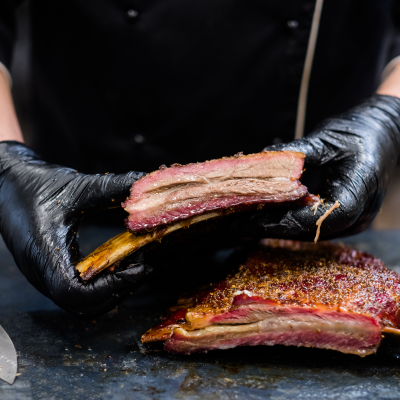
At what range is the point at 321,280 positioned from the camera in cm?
205

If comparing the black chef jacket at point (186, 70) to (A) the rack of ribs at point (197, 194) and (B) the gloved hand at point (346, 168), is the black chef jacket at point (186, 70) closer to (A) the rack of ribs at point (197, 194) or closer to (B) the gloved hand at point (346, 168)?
(B) the gloved hand at point (346, 168)

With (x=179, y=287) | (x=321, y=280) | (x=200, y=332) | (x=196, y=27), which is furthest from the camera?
(x=196, y=27)

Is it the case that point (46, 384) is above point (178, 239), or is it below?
below

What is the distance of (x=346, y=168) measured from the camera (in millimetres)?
2287

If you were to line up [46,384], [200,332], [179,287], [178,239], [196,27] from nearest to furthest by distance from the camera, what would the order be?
[46,384]
[200,332]
[178,239]
[179,287]
[196,27]

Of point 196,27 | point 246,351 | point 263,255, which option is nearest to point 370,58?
point 196,27

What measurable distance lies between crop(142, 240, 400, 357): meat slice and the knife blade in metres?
0.61

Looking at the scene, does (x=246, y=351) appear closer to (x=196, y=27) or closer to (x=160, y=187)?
(x=160, y=187)

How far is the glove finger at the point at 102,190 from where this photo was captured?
6.45 feet

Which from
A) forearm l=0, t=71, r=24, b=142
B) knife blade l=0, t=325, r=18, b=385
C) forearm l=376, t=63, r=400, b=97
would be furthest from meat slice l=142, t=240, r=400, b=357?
forearm l=0, t=71, r=24, b=142

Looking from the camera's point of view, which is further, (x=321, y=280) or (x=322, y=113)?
(x=322, y=113)

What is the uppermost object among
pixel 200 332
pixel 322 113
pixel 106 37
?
pixel 106 37

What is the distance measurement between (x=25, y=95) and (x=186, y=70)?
352 cm

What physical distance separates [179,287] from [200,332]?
798mm
